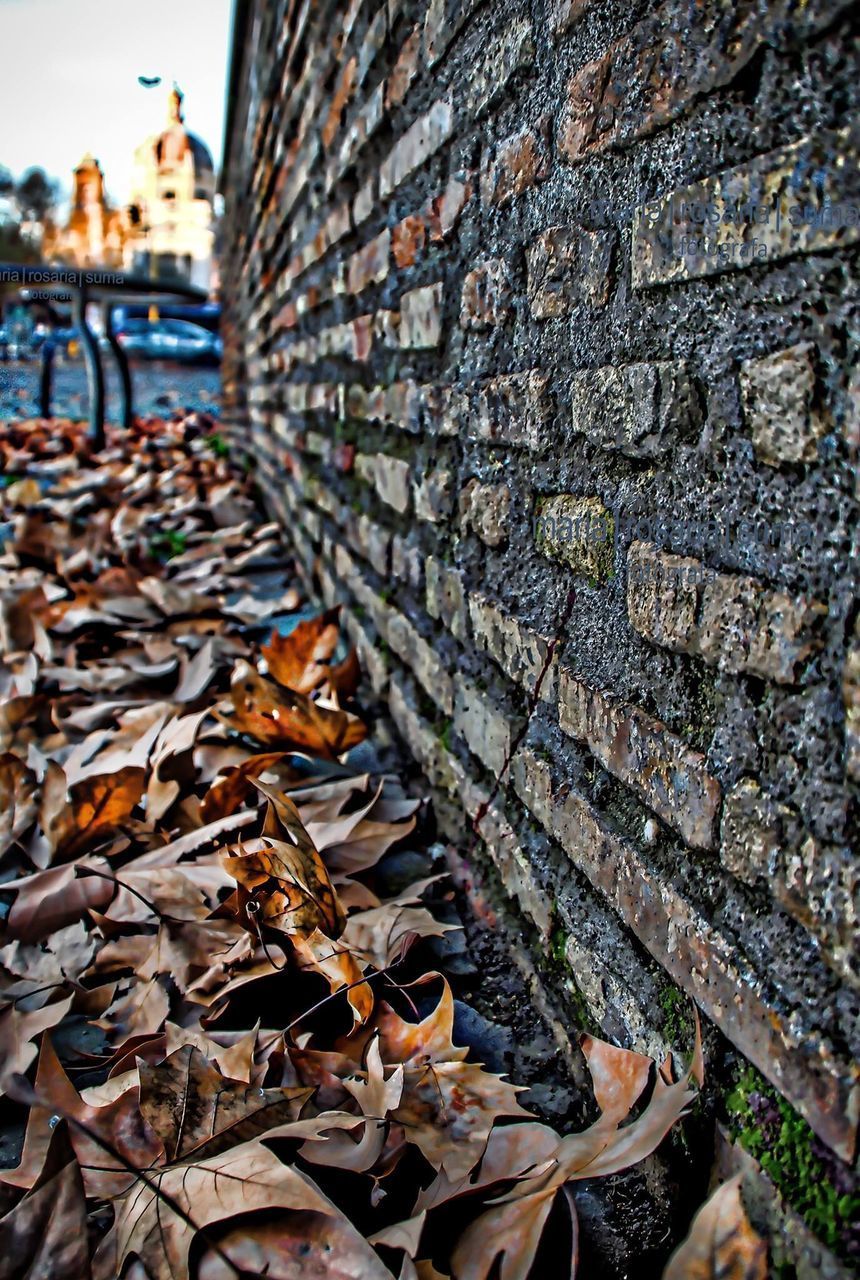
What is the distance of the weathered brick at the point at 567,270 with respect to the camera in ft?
3.20

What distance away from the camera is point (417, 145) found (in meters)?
1.65

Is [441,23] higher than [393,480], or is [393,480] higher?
[441,23]

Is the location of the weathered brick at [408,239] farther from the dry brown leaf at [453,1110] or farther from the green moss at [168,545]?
the green moss at [168,545]

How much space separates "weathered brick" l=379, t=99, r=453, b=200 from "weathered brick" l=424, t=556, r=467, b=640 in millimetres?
694

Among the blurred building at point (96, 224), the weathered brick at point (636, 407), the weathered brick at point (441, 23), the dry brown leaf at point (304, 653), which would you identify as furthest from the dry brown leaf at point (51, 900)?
the blurred building at point (96, 224)

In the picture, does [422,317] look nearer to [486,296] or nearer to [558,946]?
[486,296]

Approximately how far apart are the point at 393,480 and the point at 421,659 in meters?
0.41

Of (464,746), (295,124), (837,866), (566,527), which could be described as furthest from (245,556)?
(837,866)

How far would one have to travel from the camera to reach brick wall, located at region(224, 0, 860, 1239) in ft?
2.18

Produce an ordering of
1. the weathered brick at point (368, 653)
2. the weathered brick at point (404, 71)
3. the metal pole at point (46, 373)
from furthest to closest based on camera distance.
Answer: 1. the metal pole at point (46, 373)
2. the weathered brick at point (368, 653)
3. the weathered brick at point (404, 71)

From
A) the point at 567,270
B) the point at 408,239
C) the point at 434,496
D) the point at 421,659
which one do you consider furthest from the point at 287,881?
the point at 408,239

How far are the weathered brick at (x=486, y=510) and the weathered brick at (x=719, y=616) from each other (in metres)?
0.39

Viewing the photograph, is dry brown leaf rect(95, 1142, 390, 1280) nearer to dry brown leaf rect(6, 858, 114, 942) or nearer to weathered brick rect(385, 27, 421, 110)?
dry brown leaf rect(6, 858, 114, 942)

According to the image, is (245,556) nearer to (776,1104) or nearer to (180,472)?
(180,472)
